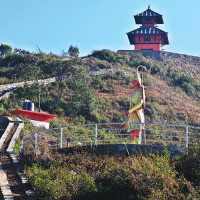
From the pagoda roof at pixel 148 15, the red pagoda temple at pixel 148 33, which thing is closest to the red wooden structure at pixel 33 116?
the red pagoda temple at pixel 148 33

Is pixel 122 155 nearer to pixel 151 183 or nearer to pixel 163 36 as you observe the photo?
pixel 151 183

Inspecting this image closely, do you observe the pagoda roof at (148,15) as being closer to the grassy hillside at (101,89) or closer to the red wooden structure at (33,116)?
the grassy hillside at (101,89)

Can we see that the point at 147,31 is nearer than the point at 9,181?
No

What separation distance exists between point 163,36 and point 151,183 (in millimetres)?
47855

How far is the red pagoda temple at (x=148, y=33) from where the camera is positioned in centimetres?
5441

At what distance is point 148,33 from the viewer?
53875mm

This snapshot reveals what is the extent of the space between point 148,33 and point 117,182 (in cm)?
4563

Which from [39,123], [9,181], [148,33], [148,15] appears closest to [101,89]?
[39,123]

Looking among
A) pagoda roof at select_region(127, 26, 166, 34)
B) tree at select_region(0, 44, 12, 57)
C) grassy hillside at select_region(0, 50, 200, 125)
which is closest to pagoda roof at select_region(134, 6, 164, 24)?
pagoda roof at select_region(127, 26, 166, 34)

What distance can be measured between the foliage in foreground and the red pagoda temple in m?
44.2

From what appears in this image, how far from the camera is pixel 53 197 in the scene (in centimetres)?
952

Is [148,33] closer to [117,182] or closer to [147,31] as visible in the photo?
[147,31]

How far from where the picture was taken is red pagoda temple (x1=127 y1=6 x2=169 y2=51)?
5441 cm

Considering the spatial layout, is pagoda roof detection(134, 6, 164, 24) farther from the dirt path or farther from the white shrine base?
the dirt path
